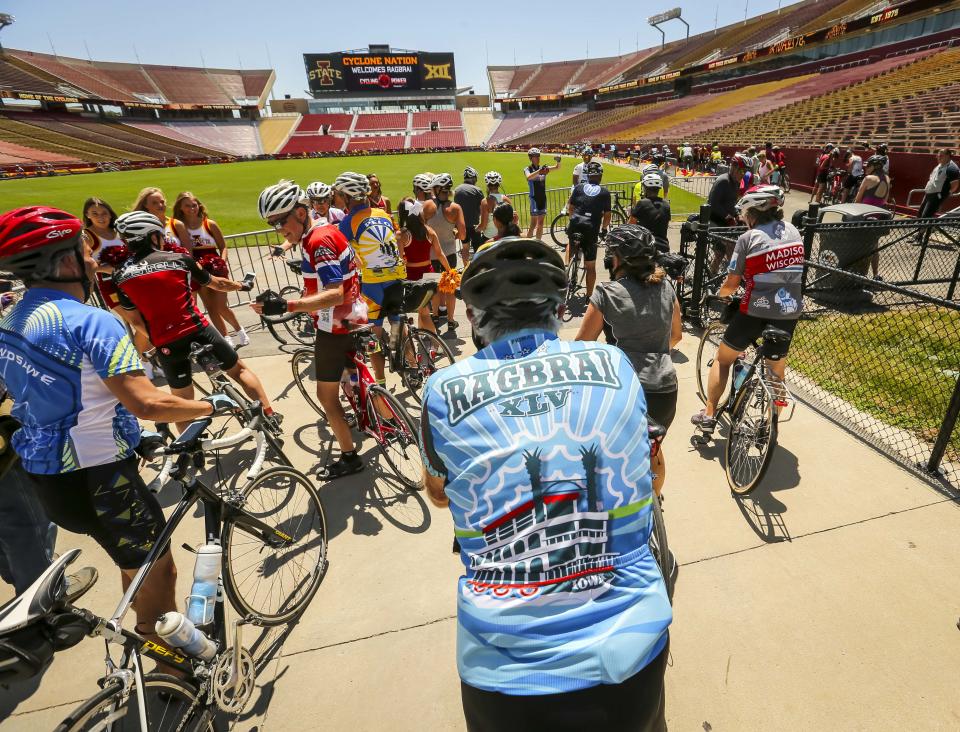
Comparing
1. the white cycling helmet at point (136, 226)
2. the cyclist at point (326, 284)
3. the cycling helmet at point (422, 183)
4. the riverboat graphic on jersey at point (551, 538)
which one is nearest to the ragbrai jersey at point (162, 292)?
the white cycling helmet at point (136, 226)

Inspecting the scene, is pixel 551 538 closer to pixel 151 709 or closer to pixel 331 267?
pixel 151 709

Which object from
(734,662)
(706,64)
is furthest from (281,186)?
(706,64)

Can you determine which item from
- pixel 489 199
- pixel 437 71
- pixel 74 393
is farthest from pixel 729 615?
pixel 437 71

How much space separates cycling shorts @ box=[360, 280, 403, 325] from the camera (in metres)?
5.21

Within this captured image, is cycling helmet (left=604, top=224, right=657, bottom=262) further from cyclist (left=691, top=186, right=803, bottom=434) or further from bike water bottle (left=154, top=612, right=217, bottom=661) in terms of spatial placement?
bike water bottle (left=154, top=612, right=217, bottom=661)

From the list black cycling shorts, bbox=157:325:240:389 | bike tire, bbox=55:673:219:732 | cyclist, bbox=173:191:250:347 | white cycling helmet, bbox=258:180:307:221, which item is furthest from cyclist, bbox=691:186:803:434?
cyclist, bbox=173:191:250:347

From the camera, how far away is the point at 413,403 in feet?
18.7

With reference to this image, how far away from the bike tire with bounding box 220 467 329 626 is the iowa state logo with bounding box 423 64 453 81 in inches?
3998

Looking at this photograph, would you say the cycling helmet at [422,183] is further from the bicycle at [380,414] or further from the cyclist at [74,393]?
the cyclist at [74,393]

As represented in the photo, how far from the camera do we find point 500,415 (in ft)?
4.68

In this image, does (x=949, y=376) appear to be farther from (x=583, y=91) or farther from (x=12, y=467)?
(x=583, y=91)

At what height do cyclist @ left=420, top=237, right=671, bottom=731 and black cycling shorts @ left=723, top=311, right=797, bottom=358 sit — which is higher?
cyclist @ left=420, top=237, right=671, bottom=731

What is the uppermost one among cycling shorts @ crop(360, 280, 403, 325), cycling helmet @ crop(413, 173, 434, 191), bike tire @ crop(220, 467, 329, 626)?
cycling helmet @ crop(413, 173, 434, 191)

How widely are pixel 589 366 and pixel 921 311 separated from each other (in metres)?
8.99
